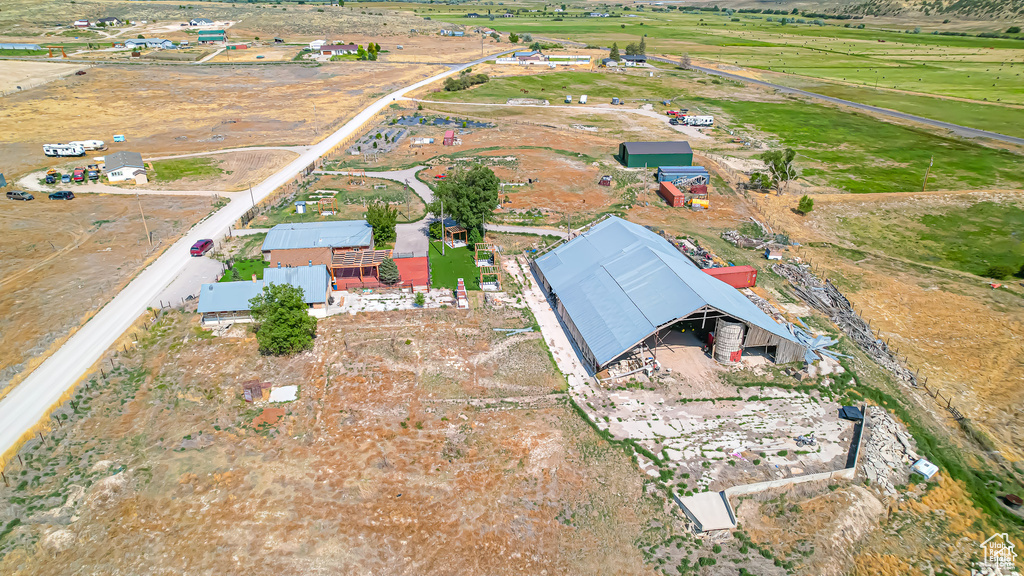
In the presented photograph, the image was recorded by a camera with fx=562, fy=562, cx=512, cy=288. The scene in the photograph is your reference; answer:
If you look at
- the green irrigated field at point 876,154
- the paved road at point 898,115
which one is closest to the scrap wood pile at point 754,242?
the green irrigated field at point 876,154

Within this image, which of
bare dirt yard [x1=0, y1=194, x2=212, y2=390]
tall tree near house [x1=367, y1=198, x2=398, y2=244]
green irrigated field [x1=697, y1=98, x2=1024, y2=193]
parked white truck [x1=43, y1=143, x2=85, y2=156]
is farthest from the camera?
parked white truck [x1=43, y1=143, x2=85, y2=156]

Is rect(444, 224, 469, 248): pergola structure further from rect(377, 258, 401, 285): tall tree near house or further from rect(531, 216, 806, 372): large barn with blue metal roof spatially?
rect(531, 216, 806, 372): large barn with blue metal roof

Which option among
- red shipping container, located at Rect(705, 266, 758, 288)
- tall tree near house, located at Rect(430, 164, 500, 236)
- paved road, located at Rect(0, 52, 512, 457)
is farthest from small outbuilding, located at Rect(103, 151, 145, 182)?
red shipping container, located at Rect(705, 266, 758, 288)

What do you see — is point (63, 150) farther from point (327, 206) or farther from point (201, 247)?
point (327, 206)

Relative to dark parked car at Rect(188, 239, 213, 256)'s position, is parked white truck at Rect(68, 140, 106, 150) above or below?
above

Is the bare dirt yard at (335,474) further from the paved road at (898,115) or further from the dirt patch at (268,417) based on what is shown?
the paved road at (898,115)

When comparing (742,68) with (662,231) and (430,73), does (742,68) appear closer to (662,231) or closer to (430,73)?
(430,73)

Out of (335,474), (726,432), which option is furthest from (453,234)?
(726,432)

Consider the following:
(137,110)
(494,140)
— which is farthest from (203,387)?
(137,110)
